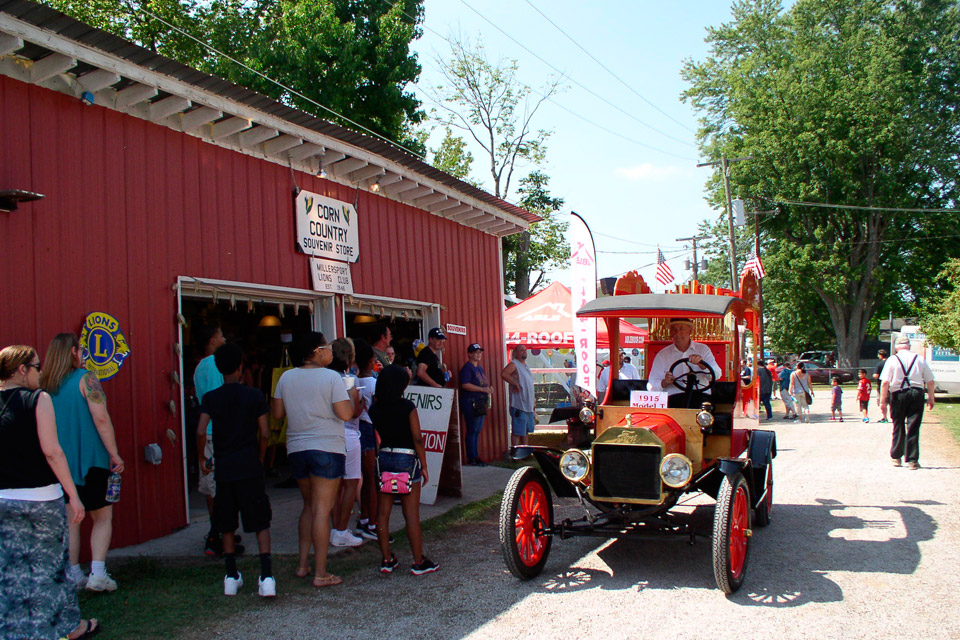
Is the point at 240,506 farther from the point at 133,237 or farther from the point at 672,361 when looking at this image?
the point at 672,361

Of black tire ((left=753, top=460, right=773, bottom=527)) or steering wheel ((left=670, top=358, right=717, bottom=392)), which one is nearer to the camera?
steering wheel ((left=670, top=358, right=717, bottom=392))

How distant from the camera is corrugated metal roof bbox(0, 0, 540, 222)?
532 cm

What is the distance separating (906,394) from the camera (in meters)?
9.62

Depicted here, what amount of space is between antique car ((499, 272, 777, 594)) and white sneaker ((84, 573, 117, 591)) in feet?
8.41

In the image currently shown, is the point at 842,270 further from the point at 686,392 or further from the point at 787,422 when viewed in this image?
the point at 686,392

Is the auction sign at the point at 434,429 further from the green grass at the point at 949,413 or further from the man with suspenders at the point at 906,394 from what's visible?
the green grass at the point at 949,413

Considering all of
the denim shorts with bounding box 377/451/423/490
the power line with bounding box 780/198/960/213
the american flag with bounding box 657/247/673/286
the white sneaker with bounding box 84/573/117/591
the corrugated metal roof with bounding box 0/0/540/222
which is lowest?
the white sneaker with bounding box 84/573/117/591

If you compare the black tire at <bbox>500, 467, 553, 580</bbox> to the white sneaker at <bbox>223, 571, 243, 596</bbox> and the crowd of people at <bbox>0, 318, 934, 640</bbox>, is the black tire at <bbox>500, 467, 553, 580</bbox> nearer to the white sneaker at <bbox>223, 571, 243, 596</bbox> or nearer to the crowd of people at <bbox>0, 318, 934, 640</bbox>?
the crowd of people at <bbox>0, 318, 934, 640</bbox>

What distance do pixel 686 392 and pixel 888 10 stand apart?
34.8m

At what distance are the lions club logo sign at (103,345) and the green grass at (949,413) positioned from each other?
41.6ft

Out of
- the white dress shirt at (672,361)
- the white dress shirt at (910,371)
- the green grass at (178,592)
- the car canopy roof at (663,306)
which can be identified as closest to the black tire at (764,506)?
the white dress shirt at (672,361)

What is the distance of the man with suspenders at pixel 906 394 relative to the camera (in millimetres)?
9625

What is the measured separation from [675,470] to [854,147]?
31811 mm

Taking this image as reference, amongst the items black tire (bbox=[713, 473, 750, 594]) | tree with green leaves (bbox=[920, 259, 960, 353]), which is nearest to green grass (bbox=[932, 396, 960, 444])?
tree with green leaves (bbox=[920, 259, 960, 353])
